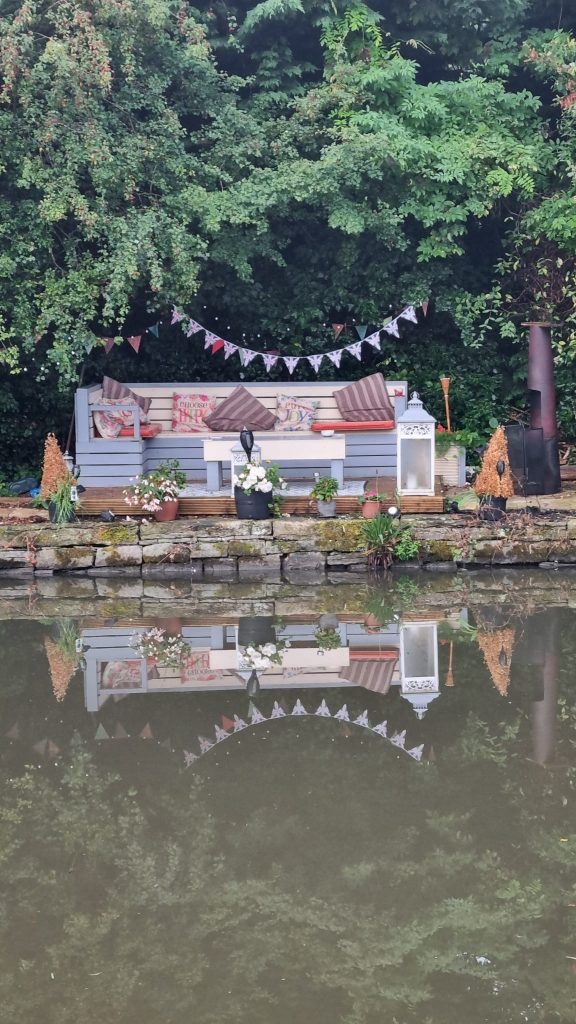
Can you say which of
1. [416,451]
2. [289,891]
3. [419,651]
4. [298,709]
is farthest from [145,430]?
[289,891]

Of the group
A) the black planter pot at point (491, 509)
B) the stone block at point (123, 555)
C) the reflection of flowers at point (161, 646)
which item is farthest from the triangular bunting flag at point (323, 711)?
the black planter pot at point (491, 509)

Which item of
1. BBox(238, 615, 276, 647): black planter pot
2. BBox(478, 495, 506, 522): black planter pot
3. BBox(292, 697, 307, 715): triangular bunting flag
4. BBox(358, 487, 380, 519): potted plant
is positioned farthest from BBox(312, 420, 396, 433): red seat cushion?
BBox(292, 697, 307, 715): triangular bunting flag

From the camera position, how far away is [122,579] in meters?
10.2

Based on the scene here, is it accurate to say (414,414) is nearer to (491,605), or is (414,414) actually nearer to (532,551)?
(532,551)

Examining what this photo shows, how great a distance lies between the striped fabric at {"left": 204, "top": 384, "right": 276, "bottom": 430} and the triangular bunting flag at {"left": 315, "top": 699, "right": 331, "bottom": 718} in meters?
6.01

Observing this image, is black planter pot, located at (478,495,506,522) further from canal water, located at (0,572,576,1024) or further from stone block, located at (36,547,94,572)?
stone block, located at (36,547,94,572)

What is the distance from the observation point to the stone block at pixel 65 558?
1040 centimetres

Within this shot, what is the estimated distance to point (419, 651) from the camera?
7.55 metres

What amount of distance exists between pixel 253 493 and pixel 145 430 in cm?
201

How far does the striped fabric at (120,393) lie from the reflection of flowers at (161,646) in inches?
180

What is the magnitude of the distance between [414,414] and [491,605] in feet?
9.47

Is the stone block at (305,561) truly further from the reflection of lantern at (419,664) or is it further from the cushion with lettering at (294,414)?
the cushion with lettering at (294,414)

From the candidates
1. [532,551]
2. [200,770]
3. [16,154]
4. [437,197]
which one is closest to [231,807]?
[200,770]

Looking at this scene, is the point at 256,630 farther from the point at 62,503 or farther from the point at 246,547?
the point at 62,503
